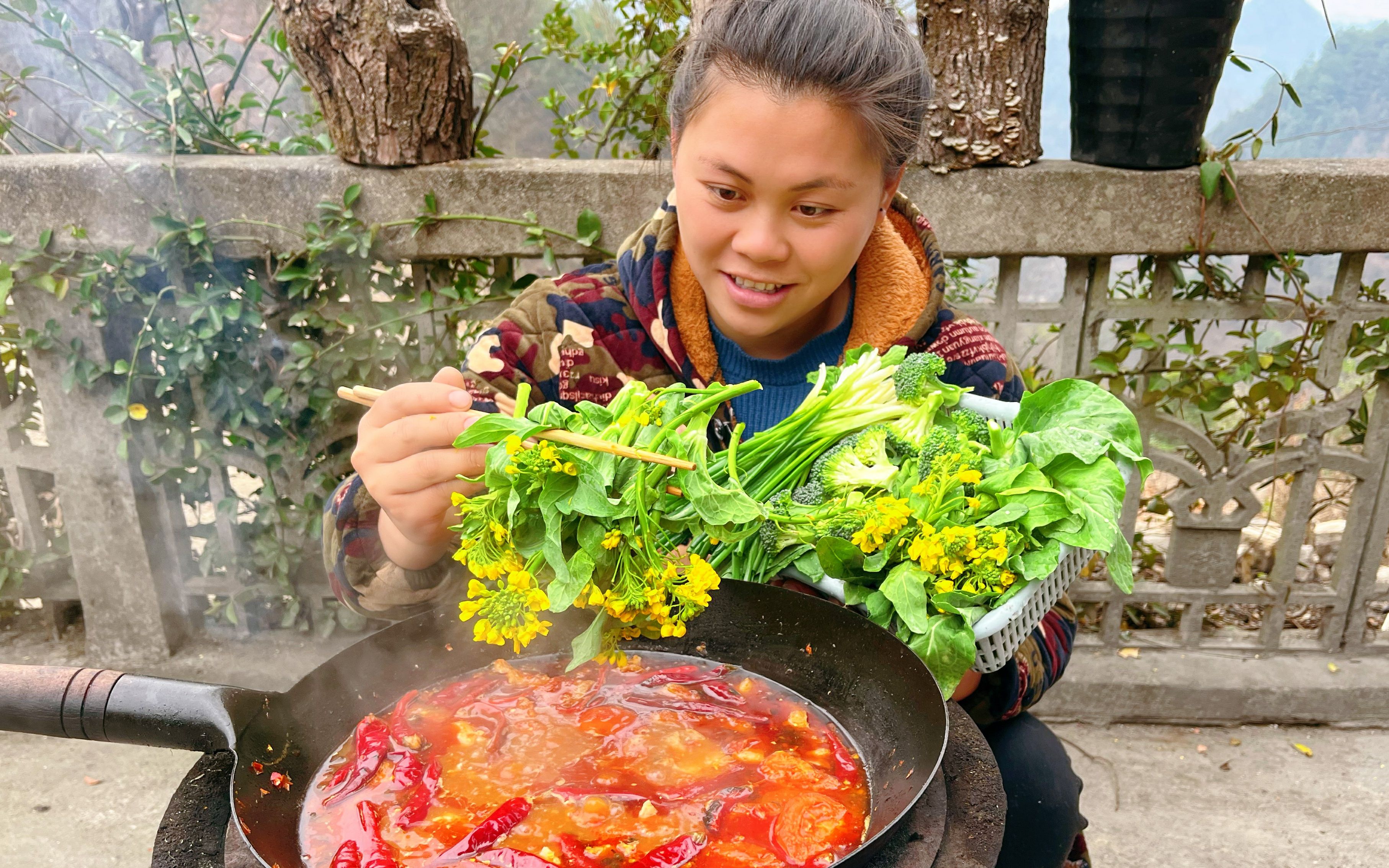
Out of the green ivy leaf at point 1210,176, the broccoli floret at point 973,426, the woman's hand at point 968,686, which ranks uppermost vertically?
the green ivy leaf at point 1210,176

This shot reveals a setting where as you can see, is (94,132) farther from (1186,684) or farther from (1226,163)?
(1186,684)

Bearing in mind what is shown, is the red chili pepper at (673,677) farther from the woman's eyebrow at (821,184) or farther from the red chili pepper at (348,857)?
the woman's eyebrow at (821,184)

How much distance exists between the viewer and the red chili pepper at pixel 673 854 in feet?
4.36

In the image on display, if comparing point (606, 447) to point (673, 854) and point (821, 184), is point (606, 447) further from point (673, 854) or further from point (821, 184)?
point (821, 184)

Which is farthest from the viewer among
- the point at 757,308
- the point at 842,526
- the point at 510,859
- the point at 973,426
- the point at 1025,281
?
the point at 1025,281

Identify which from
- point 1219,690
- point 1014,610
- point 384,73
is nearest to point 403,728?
point 1014,610

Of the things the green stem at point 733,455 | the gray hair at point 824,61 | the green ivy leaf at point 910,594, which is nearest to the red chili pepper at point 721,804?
the green ivy leaf at point 910,594

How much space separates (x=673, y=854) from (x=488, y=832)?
0.94 ft

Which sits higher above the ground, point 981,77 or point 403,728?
point 981,77

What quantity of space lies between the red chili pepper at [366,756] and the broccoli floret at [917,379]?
124cm

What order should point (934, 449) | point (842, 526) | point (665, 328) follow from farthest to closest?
point (665, 328) < point (934, 449) < point (842, 526)

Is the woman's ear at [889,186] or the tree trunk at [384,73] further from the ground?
the tree trunk at [384,73]

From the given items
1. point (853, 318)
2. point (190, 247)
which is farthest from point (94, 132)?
point (853, 318)

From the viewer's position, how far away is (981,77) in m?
3.06
